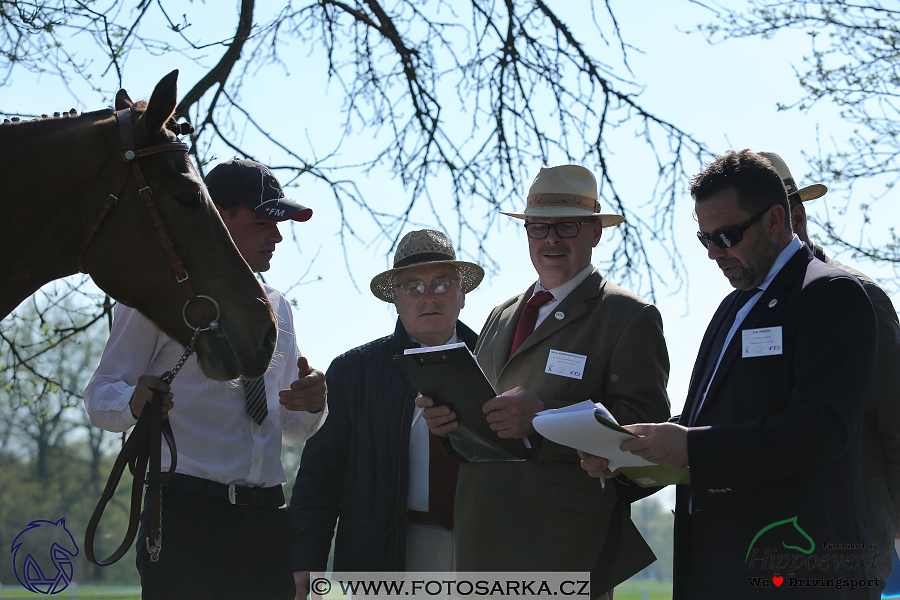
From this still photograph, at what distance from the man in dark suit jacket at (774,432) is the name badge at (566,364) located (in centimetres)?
49

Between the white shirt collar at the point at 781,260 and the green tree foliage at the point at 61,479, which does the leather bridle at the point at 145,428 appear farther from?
the green tree foliage at the point at 61,479

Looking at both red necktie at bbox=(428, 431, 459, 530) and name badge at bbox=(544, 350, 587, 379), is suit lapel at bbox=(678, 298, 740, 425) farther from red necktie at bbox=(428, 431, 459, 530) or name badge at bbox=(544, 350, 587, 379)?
red necktie at bbox=(428, 431, 459, 530)

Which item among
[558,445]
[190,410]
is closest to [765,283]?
[558,445]

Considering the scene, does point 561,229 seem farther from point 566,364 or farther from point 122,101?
point 122,101

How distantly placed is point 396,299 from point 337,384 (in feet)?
1.88

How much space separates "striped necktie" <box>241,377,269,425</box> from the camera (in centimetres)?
277

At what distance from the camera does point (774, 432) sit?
203 cm

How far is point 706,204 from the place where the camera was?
242 centimetres

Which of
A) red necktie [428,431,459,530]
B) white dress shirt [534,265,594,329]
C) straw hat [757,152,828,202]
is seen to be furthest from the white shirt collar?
red necktie [428,431,459,530]

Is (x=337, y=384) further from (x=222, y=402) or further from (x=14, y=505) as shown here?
(x=14, y=505)

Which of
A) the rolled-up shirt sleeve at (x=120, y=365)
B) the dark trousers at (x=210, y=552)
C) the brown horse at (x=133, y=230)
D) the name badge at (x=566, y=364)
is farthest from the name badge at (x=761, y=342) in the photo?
the rolled-up shirt sleeve at (x=120, y=365)

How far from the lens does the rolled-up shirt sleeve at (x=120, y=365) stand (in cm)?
244

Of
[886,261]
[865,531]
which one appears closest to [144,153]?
[865,531]

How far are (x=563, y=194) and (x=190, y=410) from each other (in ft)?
5.85
